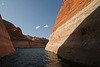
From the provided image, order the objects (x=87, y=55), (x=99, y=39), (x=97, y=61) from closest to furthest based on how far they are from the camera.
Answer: (x=97, y=61), (x=99, y=39), (x=87, y=55)

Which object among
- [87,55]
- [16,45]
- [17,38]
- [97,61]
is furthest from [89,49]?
[17,38]

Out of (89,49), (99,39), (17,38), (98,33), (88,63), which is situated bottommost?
(88,63)

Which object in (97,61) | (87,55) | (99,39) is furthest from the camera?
(87,55)

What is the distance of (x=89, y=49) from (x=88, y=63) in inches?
32.3

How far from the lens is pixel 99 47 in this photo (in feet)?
10.2

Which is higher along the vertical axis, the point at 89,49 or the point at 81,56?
the point at 89,49

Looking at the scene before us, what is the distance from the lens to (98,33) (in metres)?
3.52

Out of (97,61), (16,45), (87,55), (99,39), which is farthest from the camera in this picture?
(16,45)

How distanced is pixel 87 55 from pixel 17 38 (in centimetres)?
4193

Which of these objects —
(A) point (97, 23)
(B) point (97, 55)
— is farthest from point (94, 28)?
(B) point (97, 55)

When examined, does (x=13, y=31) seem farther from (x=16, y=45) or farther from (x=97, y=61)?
(x=97, y=61)

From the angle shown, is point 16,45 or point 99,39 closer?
point 99,39

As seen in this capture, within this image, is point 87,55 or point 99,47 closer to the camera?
point 99,47

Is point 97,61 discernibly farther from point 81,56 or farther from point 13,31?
point 13,31
